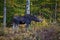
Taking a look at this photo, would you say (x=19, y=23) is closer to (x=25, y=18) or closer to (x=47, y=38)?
(x=25, y=18)

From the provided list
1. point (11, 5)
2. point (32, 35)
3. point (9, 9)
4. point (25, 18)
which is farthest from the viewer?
point (9, 9)

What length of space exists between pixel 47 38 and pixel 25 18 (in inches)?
192

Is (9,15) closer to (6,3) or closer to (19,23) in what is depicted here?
(6,3)

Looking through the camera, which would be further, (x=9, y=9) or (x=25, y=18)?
(x=9, y=9)

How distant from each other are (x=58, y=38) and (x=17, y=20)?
5.36 m

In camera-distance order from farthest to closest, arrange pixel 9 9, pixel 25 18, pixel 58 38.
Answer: pixel 9 9 → pixel 25 18 → pixel 58 38

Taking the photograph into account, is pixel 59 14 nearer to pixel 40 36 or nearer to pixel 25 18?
pixel 25 18

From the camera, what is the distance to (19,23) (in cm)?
1334

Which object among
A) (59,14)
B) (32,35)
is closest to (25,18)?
(32,35)

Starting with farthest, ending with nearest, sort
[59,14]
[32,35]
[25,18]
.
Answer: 1. [59,14]
2. [25,18]
3. [32,35]

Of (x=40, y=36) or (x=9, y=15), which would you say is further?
(x=9, y=15)

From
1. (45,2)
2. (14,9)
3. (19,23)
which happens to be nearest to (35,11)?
(45,2)

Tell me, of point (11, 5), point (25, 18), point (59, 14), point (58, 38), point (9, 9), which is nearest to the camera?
point (58, 38)

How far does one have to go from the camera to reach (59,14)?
907 inches
